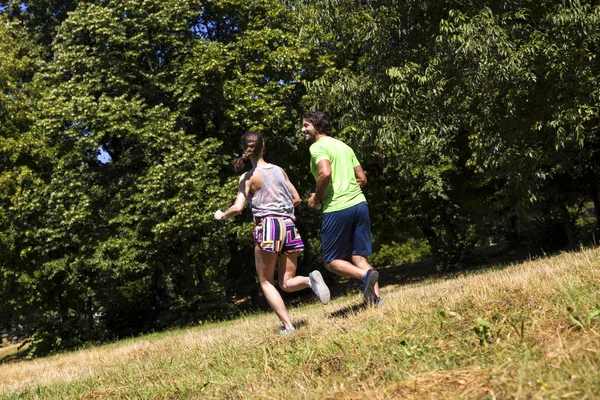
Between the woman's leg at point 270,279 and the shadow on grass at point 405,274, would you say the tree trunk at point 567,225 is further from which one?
the woman's leg at point 270,279

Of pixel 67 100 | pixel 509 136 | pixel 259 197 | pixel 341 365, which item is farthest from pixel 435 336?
pixel 67 100

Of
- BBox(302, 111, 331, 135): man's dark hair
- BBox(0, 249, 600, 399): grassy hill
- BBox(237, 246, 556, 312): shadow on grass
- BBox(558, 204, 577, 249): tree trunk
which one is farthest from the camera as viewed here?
BBox(237, 246, 556, 312): shadow on grass

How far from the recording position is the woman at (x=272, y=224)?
5625 mm

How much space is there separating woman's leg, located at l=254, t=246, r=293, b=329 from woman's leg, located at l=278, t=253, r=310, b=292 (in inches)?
4.5

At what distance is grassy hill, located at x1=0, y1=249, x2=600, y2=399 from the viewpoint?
115 inches

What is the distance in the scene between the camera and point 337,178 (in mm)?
5887

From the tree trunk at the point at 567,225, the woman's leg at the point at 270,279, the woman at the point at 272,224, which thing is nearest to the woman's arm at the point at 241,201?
the woman at the point at 272,224

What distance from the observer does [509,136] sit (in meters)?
12.6

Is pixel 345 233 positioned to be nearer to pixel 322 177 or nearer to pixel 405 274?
pixel 322 177

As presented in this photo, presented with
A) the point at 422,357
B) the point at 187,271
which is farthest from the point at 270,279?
the point at 187,271

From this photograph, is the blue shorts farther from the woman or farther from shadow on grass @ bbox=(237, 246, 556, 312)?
shadow on grass @ bbox=(237, 246, 556, 312)

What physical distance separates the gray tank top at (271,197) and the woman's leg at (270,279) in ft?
1.18

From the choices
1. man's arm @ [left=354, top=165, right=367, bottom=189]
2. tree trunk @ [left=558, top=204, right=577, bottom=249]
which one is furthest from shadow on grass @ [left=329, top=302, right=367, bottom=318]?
tree trunk @ [left=558, top=204, right=577, bottom=249]

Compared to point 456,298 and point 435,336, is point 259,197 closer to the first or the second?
point 456,298
